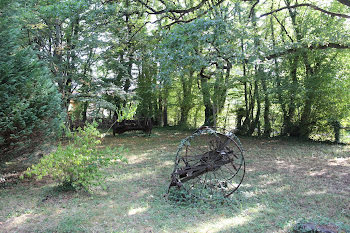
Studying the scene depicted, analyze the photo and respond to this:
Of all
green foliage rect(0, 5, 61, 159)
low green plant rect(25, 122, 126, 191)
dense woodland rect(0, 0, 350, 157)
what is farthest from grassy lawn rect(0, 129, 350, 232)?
dense woodland rect(0, 0, 350, 157)

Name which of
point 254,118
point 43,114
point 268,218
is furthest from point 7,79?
point 254,118

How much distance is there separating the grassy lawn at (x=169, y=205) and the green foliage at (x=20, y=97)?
1124 mm

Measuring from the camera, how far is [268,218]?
384 cm

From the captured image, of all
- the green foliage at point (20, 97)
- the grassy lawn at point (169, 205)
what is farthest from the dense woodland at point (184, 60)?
the grassy lawn at point (169, 205)

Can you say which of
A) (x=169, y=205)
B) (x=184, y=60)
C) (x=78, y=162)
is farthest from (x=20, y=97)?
(x=184, y=60)

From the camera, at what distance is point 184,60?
7020mm

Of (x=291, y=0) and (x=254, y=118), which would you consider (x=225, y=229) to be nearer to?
(x=254, y=118)

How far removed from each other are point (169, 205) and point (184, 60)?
4119 mm

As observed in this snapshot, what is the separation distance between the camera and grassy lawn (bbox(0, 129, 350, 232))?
3.59m

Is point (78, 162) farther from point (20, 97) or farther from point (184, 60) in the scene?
point (184, 60)

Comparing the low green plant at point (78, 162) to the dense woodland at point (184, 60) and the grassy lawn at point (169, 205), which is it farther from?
the dense woodland at point (184, 60)

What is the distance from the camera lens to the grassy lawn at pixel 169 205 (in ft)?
11.8

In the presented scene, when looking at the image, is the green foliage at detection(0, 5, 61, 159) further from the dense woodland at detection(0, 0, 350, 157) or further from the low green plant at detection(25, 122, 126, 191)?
the low green plant at detection(25, 122, 126, 191)

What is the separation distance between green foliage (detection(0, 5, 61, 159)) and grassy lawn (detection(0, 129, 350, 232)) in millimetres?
1124
